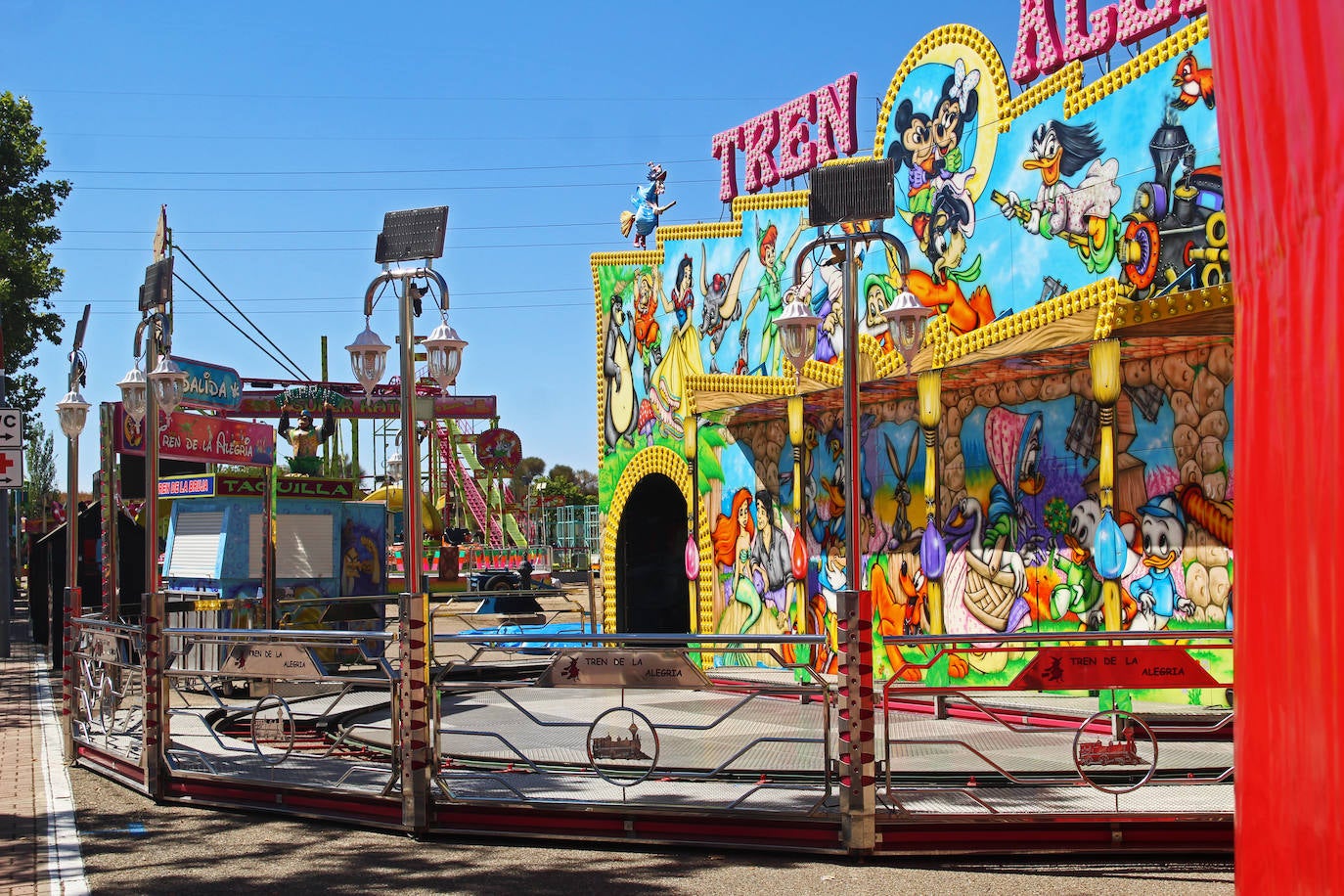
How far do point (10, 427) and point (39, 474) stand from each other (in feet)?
205

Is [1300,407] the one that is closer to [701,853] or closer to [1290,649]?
[1290,649]

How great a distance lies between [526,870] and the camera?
742 centimetres

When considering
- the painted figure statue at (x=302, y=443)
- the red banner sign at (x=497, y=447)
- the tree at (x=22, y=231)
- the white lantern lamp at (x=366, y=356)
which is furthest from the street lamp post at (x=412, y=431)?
the red banner sign at (x=497, y=447)

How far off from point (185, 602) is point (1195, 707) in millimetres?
12384

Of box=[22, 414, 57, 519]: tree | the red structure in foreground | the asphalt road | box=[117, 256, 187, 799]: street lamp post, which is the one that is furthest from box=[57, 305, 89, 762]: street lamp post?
box=[22, 414, 57, 519]: tree

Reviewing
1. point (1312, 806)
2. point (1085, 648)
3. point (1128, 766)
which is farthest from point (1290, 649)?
point (1128, 766)

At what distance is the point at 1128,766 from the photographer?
837 centimetres

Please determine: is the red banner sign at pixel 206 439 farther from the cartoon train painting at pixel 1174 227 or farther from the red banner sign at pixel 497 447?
the red banner sign at pixel 497 447

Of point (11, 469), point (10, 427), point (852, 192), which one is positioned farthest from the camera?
point (11, 469)

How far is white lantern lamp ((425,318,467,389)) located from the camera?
28.9 feet

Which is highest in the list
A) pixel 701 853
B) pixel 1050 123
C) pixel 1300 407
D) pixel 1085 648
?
pixel 1050 123

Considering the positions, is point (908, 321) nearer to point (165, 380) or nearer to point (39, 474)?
point (165, 380)

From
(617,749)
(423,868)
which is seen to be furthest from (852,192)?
(423,868)

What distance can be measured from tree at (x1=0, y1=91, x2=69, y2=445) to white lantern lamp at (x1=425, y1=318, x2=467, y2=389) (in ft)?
75.5
